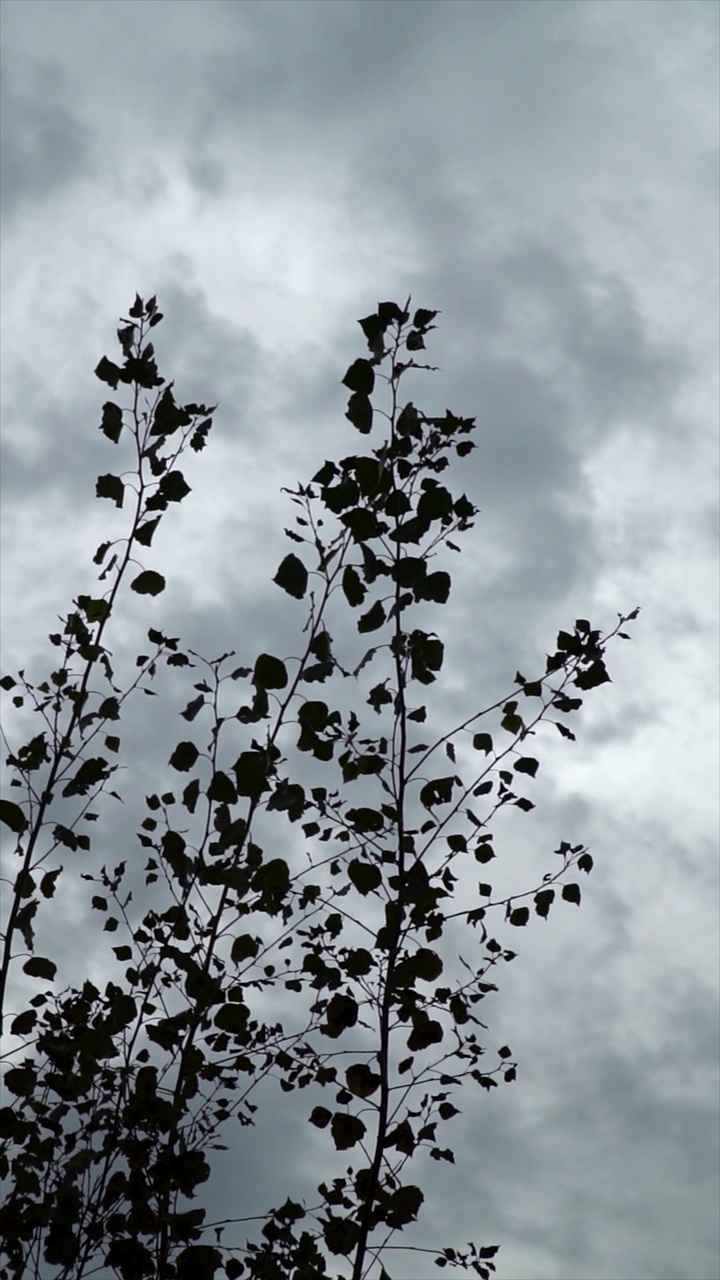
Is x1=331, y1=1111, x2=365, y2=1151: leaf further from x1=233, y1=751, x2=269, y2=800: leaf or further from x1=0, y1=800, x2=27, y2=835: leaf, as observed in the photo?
x1=0, y1=800, x2=27, y2=835: leaf

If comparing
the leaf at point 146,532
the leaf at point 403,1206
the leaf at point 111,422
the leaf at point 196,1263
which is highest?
the leaf at point 111,422

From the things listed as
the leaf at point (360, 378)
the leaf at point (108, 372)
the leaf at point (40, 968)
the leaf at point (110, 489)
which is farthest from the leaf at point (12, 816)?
the leaf at point (360, 378)

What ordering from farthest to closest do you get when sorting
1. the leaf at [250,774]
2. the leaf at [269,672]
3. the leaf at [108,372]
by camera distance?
the leaf at [108,372] < the leaf at [269,672] < the leaf at [250,774]

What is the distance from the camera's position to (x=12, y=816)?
3631 mm

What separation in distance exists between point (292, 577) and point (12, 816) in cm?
120

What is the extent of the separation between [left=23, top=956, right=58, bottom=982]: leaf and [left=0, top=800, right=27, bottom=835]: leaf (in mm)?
464

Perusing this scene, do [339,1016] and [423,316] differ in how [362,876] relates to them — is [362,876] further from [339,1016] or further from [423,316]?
[423,316]

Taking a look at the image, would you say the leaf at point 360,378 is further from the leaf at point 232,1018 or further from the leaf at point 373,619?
the leaf at point 232,1018

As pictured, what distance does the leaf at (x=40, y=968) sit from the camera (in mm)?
3734

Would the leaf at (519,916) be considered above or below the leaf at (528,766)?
below

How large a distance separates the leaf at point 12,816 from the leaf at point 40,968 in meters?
0.46

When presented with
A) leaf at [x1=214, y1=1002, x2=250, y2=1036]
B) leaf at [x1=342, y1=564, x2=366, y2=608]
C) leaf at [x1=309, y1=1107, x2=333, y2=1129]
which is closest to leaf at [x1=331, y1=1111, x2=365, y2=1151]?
leaf at [x1=309, y1=1107, x2=333, y2=1129]

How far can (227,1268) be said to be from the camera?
3871 millimetres

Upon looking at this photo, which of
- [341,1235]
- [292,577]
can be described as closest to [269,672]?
[292,577]
